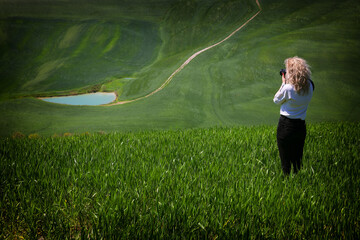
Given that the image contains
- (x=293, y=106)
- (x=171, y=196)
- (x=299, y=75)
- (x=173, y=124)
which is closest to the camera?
(x=171, y=196)

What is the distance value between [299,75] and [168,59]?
31.0 ft

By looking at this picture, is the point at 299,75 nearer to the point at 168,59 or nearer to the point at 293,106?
the point at 293,106

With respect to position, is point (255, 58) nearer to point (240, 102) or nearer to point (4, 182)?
point (240, 102)

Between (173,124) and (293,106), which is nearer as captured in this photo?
(293,106)

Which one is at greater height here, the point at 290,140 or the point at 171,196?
the point at 290,140

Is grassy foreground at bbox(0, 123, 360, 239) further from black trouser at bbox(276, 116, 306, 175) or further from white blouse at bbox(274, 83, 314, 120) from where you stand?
white blouse at bbox(274, 83, 314, 120)

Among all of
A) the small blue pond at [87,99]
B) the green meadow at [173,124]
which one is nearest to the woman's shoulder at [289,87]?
the green meadow at [173,124]

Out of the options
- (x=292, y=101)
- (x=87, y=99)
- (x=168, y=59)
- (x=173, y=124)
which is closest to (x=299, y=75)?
(x=292, y=101)

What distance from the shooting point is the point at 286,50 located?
9109mm

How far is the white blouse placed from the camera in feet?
7.75

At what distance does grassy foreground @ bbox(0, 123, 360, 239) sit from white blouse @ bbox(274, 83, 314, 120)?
63 centimetres

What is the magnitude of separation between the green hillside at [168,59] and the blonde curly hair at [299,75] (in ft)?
13.4

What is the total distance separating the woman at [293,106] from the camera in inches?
91.4

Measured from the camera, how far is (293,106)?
2.41 meters
